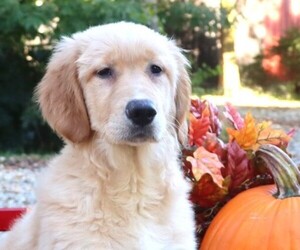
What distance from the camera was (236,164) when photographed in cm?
355

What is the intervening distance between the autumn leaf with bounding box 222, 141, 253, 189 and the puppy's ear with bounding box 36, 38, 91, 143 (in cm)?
89

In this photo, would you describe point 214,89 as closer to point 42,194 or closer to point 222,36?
point 222,36

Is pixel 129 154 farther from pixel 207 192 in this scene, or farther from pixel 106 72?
pixel 207 192

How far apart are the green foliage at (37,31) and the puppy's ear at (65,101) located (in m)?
4.91

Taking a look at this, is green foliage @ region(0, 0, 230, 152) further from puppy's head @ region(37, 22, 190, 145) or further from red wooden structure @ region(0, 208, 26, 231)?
puppy's head @ region(37, 22, 190, 145)

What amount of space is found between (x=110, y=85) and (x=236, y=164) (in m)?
0.97

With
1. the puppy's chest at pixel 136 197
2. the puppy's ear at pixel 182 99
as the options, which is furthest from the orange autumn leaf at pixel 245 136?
the puppy's chest at pixel 136 197

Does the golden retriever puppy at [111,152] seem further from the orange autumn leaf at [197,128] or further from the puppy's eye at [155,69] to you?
the orange autumn leaf at [197,128]

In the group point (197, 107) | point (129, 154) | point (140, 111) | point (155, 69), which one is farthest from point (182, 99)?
point (197, 107)

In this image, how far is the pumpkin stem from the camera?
3262 mm

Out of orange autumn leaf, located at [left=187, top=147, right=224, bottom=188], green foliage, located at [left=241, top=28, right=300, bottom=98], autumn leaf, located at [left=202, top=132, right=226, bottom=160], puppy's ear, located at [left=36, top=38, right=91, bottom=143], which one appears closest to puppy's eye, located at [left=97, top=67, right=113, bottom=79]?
puppy's ear, located at [left=36, top=38, right=91, bottom=143]

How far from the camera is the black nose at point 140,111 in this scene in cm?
274

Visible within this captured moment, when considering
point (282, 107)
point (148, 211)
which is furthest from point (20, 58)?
point (282, 107)

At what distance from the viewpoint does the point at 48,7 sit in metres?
8.15
